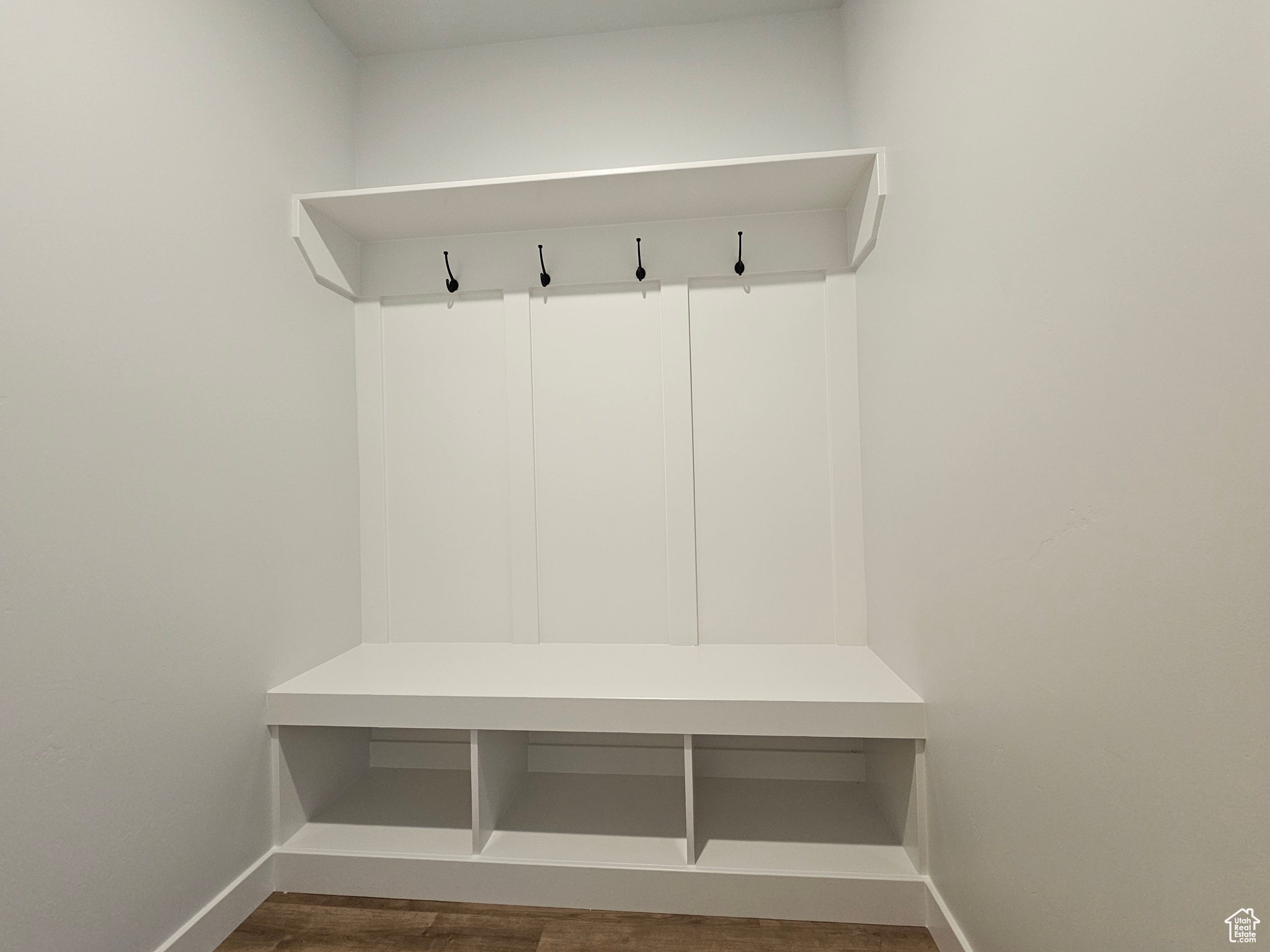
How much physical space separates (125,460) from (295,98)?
116cm

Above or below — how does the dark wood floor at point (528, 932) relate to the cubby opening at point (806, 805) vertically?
below

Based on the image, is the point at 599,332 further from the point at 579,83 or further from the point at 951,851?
the point at 951,851

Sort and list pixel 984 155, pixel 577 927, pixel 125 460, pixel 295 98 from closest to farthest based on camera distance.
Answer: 1. pixel 984 155
2. pixel 125 460
3. pixel 577 927
4. pixel 295 98

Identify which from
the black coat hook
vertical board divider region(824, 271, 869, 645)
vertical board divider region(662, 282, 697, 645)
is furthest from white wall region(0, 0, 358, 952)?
vertical board divider region(824, 271, 869, 645)

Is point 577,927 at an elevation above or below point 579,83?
below

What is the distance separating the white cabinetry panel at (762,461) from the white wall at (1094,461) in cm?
51

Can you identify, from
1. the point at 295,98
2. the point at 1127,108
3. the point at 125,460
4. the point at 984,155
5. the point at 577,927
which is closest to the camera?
the point at 1127,108

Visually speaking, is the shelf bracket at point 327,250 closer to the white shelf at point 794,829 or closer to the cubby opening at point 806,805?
the cubby opening at point 806,805

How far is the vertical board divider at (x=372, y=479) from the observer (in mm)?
1955

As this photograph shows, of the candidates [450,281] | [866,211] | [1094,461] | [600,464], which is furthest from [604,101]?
[1094,461]

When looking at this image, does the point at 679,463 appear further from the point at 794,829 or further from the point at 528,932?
the point at 528,932

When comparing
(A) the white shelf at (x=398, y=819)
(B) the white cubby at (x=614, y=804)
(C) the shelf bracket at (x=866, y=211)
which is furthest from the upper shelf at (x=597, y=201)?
(A) the white shelf at (x=398, y=819)

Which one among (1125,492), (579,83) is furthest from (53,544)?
(579,83)

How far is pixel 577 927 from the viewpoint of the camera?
135 cm
